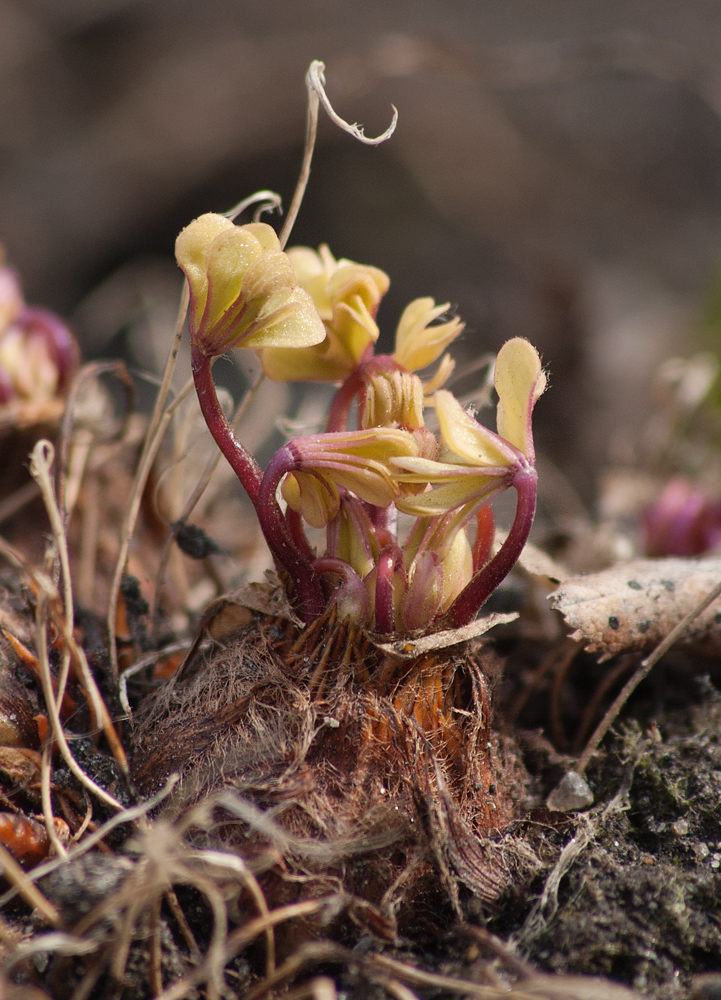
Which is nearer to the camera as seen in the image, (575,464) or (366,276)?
(366,276)

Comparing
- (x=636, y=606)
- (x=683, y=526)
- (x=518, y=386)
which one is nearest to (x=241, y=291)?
(x=518, y=386)

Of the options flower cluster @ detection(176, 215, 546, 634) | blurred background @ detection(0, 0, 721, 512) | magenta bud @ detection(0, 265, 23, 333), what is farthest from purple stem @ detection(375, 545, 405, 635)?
blurred background @ detection(0, 0, 721, 512)

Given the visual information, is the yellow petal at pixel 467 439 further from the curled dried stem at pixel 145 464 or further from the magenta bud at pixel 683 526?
the magenta bud at pixel 683 526

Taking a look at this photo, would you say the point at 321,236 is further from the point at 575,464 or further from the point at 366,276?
the point at 366,276

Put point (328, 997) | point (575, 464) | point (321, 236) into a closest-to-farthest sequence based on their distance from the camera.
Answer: point (328, 997) → point (575, 464) → point (321, 236)

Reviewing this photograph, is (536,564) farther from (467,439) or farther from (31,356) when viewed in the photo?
(31,356)

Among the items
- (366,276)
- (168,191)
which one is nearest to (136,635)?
(366,276)

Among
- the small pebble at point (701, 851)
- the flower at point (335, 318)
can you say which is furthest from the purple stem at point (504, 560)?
the small pebble at point (701, 851)

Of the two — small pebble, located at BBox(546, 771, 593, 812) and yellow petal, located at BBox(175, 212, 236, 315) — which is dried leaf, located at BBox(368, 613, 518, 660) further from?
yellow petal, located at BBox(175, 212, 236, 315)

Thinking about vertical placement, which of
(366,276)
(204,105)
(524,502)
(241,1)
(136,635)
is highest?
(241,1)
